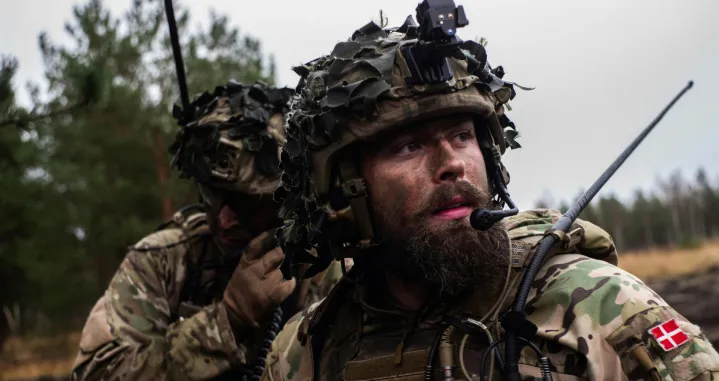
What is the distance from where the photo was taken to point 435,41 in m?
2.95

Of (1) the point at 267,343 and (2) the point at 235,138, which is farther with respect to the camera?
(2) the point at 235,138

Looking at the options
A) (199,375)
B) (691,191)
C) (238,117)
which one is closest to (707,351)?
(199,375)

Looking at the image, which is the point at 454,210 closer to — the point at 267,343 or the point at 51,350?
the point at 267,343

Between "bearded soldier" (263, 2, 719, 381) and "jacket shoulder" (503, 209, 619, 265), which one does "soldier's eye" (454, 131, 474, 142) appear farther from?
"jacket shoulder" (503, 209, 619, 265)

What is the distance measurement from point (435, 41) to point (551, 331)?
1166 millimetres

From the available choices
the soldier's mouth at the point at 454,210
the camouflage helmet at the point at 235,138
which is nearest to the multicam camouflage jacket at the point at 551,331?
the soldier's mouth at the point at 454,210

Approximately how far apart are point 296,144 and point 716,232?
77468 mm

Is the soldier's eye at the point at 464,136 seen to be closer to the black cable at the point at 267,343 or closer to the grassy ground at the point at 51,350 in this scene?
the black cable at the point at 267,343

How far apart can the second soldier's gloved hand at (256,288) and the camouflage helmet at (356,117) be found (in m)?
1.32

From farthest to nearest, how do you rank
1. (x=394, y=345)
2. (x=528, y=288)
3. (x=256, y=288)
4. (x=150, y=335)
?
(x=150, y=335) → (x=256, y=288) → (x=394, y=345) → (x=528, y=288)

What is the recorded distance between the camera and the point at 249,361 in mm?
4910

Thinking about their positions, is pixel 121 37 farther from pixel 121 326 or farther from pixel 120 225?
pixel 121 326

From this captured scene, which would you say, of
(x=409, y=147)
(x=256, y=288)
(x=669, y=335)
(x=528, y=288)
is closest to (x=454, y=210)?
(x=409, y=147)

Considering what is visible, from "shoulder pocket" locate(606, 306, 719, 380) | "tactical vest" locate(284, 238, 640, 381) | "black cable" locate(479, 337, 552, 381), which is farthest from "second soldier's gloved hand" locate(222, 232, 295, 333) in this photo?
"shoulder pocket" locate(606, 306, 719, 380)
